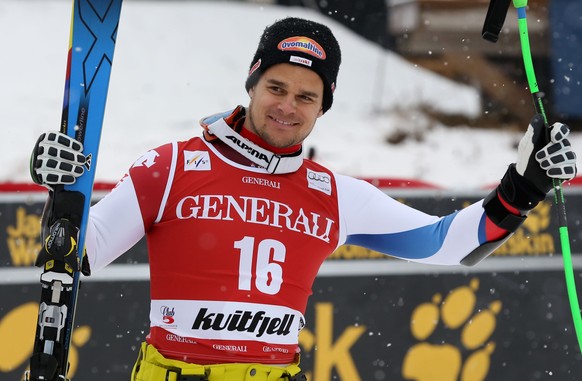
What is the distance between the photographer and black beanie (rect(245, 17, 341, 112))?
10.9 feet

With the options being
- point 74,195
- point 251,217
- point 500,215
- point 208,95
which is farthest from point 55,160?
point 208,95

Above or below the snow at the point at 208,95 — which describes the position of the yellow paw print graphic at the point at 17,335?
below

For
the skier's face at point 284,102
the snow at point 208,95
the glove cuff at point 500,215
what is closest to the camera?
the skier's face at point 284,102

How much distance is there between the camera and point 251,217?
128 inches

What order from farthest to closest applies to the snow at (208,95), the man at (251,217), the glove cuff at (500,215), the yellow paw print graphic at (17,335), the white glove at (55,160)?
1. the snow at (208,95)
2. the yellow paw print graphic at (17,335)
3. the glove cuff at (500,215)
4. the man at (251,217)
5. the white glove at (55,160)

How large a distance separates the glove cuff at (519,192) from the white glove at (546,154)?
5 centimetres

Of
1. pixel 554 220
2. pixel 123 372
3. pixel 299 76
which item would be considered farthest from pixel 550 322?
pixel 299 76

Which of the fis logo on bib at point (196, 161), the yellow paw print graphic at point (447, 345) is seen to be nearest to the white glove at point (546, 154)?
the fis logo on bib at point (196, 161)

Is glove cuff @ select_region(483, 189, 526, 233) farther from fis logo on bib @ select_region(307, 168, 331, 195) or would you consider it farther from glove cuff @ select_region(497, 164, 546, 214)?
fis logo on bib @ select_region(307, 168, 331, 195)

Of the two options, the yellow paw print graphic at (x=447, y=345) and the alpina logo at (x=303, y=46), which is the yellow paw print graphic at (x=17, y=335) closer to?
the yellow paw print graphic at (x=447, y=345)

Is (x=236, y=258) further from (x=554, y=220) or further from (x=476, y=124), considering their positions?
(x=476, y=124)

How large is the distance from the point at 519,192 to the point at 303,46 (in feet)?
3.01

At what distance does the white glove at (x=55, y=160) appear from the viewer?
2.89m

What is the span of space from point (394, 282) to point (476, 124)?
325 inches
